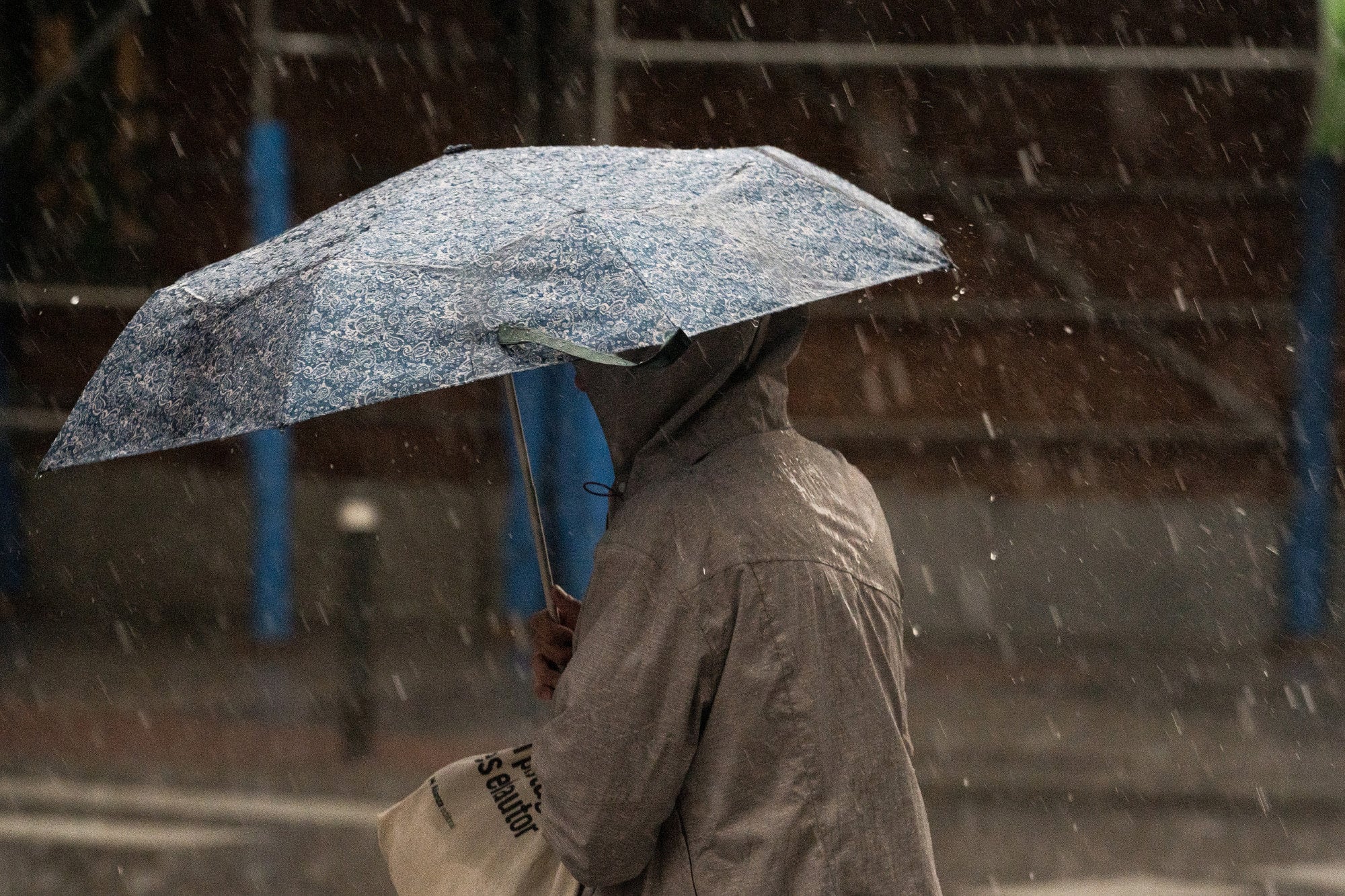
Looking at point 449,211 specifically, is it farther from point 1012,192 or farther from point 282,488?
point 1012,192

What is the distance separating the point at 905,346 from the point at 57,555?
5683 millimetres

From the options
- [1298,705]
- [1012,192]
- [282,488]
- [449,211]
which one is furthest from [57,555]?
[449,211]

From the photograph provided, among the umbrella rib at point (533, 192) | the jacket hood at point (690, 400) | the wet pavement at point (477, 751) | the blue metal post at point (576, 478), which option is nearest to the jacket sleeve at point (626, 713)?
the jacket hood at point (690, 400)

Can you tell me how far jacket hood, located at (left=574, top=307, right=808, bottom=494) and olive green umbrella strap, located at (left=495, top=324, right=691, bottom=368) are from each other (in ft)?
0.80

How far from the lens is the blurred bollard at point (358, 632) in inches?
280

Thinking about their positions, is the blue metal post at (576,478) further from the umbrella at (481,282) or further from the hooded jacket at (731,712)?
the hooded jacket at (731,712)

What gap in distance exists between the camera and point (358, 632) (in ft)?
23.5

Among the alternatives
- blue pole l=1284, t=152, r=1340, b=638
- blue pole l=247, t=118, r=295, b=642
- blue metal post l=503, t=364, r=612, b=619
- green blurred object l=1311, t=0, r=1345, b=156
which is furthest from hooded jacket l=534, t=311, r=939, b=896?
green blurred object l=1311, t=0, r=1345, b=156

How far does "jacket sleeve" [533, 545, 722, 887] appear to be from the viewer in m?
2.06

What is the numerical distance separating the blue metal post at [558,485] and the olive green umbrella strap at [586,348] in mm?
5974

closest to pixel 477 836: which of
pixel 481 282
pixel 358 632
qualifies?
pixel 481 282

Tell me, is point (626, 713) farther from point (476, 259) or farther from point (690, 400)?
point (476, 259)

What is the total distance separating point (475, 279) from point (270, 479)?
7734mm

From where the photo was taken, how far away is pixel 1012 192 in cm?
1064
